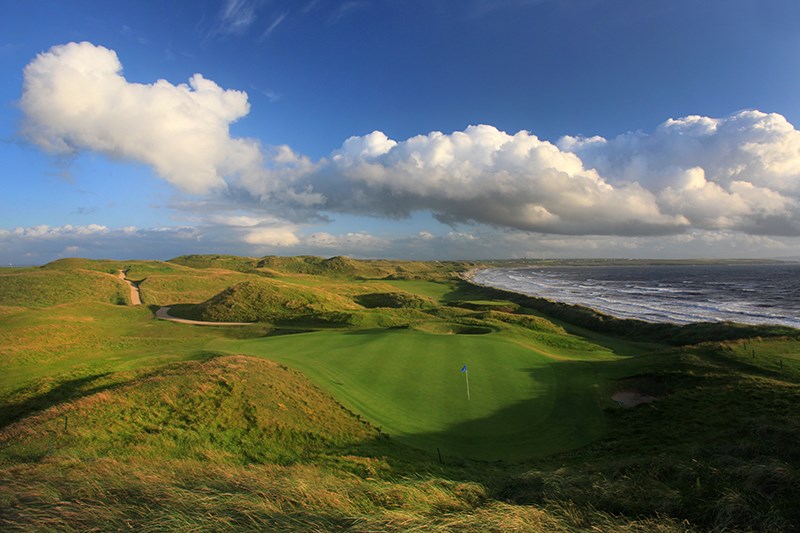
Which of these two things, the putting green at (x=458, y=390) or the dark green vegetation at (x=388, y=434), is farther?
the putting green at (x=458, y=390)

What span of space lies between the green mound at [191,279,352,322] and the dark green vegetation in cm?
1482

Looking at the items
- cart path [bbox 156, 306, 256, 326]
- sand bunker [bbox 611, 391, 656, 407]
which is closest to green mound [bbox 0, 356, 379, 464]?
sand bunker [bbox 611, 391, 656, 407]

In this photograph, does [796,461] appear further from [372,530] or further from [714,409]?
[372,530]

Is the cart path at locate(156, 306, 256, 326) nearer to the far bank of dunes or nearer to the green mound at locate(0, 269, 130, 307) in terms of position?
the green mound at locate(0, 269, 130, 307)

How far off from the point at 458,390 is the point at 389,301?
56337 mm

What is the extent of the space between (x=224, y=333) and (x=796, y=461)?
4493 centimetres

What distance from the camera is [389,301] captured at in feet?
252

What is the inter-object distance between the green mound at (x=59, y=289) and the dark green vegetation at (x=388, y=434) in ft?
98.6

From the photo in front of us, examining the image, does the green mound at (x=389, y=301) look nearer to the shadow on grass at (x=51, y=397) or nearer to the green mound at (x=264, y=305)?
the green mound at (x=264, y=305)

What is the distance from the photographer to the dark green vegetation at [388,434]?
6117 mm

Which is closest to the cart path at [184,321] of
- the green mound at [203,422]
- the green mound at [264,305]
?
the green mound at [264,305]

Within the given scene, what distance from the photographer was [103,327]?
3825 centimetres

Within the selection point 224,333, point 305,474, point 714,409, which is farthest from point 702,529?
point 224,333

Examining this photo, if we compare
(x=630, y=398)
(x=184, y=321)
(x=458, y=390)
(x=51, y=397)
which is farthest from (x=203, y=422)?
(x=184, y=321)
